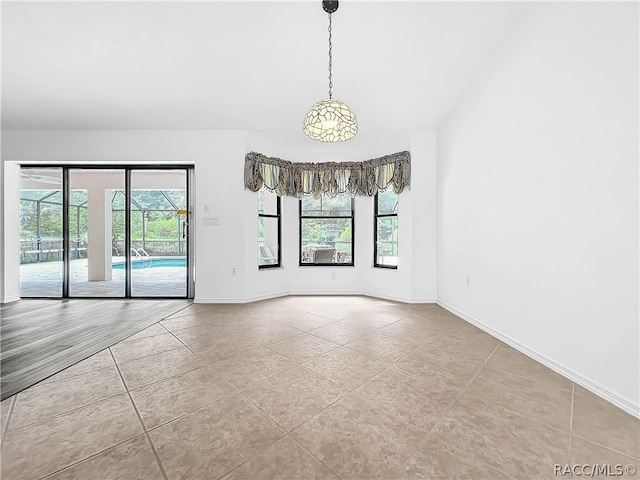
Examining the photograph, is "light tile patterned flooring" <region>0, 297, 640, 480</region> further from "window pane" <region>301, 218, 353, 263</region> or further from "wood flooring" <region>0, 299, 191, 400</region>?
"window pane" <region>301, 218, 353, 263</region>

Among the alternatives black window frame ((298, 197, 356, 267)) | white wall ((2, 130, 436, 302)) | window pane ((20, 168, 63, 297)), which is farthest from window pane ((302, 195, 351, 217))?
window pane ((20, 168, 63, 297))

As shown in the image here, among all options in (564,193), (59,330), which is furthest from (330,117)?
(59,330)

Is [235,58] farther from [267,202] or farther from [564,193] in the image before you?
[564,193]

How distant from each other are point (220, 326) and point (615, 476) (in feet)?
10.4

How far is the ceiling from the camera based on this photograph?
2156mm

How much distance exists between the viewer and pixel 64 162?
436cm

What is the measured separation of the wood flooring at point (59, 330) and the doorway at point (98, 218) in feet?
1.57

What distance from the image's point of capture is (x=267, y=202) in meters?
4.82

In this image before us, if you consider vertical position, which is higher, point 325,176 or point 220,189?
point 325,176

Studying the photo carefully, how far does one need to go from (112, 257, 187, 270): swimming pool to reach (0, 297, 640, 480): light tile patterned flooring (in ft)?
7.32

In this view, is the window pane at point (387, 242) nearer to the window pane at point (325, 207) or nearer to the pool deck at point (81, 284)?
the window pane at point (325, 207)

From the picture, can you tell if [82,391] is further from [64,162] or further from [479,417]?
[64,162]

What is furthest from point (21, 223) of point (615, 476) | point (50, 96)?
point (615, 476)

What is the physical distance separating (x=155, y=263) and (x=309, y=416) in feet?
16.8
